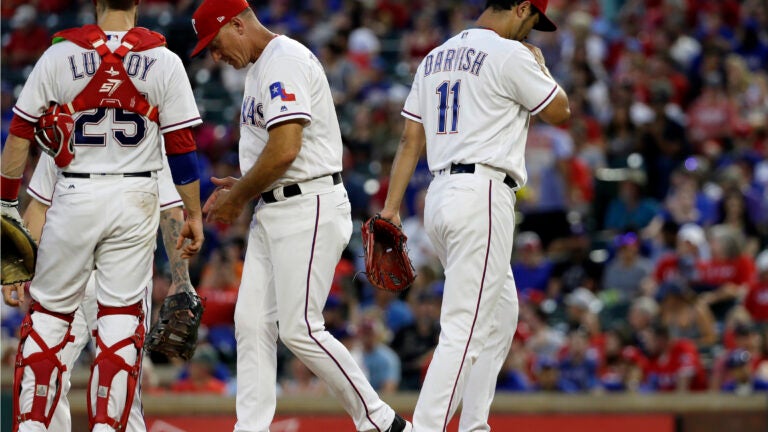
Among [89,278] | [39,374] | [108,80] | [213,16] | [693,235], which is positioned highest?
[213,16]

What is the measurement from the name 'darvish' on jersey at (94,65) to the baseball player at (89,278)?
0.66 metres

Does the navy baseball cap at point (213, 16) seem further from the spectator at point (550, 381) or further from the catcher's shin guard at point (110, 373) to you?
the spectator at point (550, 381)

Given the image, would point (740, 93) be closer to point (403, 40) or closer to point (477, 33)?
point (403, 40)

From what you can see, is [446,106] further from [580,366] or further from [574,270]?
[574,270]

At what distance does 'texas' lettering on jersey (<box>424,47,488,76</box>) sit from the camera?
578 cm

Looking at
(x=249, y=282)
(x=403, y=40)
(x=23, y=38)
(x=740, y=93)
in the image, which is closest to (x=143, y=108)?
(x=249, y=282)

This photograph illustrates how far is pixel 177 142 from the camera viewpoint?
5.62 meters

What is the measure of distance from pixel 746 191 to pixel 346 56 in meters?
5.59

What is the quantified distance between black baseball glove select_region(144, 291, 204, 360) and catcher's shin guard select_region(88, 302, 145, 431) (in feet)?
0.68

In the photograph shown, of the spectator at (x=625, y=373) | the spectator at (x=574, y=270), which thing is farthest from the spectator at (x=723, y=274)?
the spectator at (x=625, y=373)

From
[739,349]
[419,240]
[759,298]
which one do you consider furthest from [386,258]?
[419,240]

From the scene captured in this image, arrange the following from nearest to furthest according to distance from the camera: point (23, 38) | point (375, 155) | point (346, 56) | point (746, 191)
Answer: point (746, 191)
point (375, 155)
point (346, 56)
point (23, 38)

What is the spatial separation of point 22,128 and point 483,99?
2.00 meters

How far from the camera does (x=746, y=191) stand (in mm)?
12570
